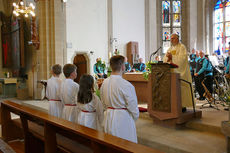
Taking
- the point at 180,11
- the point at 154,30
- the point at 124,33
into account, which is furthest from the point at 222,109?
the point at 180,11

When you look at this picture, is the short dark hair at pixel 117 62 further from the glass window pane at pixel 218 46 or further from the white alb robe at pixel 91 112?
the glass window pane at pixel 218 46

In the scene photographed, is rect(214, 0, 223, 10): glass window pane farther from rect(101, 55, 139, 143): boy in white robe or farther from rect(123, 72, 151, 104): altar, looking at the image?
rect(101, 55, 139, 143): boy in white robe

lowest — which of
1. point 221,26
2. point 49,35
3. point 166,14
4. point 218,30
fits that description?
point 49,35

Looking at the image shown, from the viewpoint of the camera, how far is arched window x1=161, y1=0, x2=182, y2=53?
16562 mm

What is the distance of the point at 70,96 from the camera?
13.8 ft

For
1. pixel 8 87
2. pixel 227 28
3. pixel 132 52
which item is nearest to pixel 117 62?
pixel 8 87

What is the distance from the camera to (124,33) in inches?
575

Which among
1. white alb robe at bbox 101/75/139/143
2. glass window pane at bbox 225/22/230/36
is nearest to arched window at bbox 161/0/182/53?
glass window pane at bbox 225/22/230/36

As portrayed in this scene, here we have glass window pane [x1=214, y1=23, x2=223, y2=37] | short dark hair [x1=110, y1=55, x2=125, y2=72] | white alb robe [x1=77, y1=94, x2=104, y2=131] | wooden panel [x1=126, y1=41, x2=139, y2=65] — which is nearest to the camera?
short dark hair [x1=110, y1=55, x2=125, y2=72]

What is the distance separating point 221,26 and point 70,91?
14.2 metres

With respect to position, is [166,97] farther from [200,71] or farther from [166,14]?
[166,14]

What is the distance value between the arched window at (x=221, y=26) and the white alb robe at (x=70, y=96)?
13451mm

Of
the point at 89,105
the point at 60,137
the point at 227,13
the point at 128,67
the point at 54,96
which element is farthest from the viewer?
the point at 227,13

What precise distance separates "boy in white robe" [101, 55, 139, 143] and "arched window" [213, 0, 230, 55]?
1392cm
